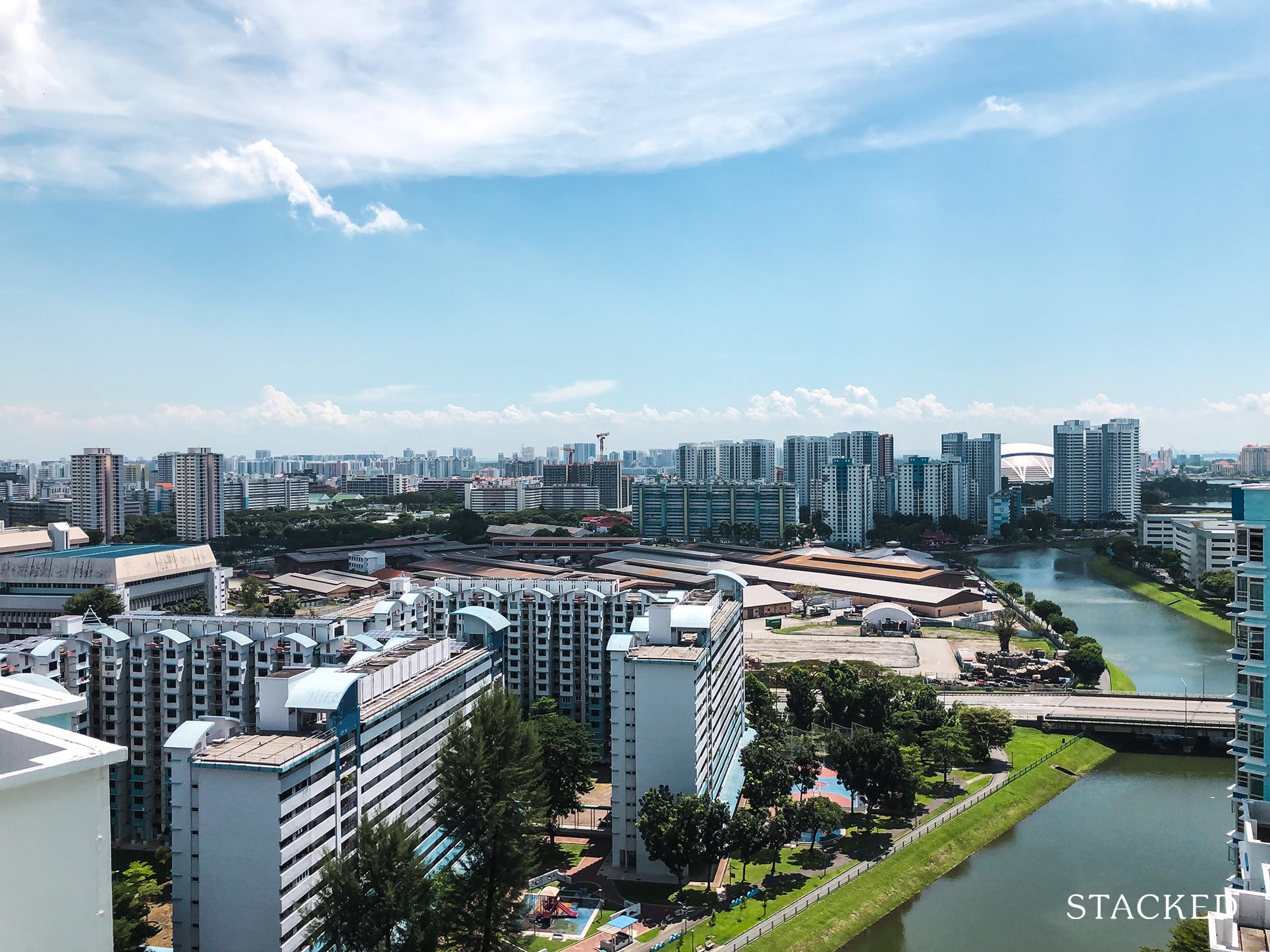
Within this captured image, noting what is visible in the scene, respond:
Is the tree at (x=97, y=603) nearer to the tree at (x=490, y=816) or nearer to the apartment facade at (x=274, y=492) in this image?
the tree at (x=490, y=816)

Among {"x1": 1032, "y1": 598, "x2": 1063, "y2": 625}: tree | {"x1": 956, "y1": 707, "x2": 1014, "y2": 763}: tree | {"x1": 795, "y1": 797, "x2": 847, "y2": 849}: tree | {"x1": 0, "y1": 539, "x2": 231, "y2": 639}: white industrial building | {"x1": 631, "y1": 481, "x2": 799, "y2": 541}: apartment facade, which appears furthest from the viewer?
{"x1": 631, "y1": 481, "x2": 799, "y2": 541}: apartment facade

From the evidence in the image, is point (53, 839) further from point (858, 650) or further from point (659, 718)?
point (858, 650)

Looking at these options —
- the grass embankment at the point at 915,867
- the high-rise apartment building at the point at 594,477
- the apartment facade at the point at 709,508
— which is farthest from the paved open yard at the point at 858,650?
the high-rise apartment building at the point at 594,477

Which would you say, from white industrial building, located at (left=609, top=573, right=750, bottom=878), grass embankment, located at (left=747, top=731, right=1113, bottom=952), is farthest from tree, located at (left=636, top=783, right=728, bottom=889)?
grass embankment, located at (left=747, top=731, right=1113, bottom=952)

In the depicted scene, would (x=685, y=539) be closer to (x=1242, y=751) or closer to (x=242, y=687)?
(x=242, y=687)

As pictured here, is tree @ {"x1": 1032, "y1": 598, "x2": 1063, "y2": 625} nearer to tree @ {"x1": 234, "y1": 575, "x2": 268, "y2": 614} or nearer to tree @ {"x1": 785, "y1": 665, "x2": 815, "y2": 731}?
tree @ {"x1": 785, "y1": 665, "x2": 815, "y2": 731}

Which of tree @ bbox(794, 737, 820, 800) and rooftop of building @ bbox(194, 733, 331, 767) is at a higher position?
rooftop of building @ bbox(194, 733, 331, 767)

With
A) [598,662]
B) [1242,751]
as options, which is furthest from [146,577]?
[1242,751]
